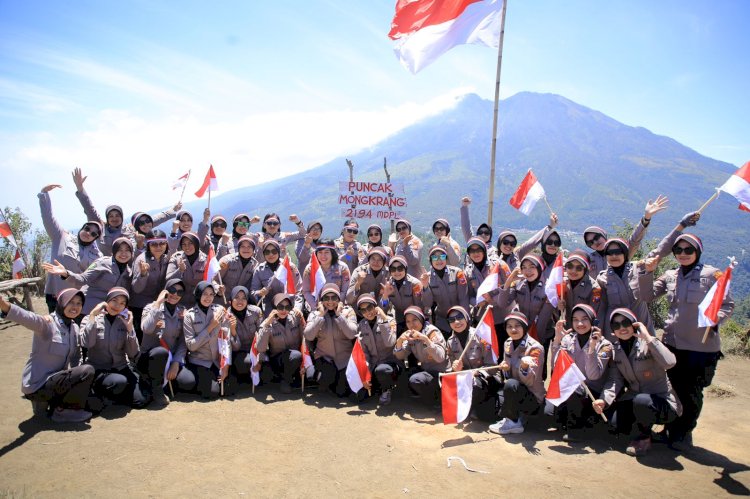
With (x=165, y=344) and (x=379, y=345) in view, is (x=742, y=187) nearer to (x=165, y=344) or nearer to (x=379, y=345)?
(x=379, y=345)

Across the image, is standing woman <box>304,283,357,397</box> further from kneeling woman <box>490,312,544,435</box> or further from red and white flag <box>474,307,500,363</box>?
kneeling woman <box>490,312,544,435</box>

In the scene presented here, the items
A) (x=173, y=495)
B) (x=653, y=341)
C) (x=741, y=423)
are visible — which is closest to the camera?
(x=173, y=495)

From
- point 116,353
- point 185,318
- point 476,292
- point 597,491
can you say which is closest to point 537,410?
point 597,491

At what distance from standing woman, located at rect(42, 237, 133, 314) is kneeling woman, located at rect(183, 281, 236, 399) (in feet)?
4.17

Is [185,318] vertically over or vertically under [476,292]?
under

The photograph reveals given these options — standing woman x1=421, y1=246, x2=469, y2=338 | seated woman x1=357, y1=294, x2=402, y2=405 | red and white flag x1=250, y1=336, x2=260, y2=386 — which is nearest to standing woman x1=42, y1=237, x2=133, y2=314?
red and white flag x1=250, y1=336, x2=260, y2=386

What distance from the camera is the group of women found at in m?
5.48

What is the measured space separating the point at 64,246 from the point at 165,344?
8.21 ft

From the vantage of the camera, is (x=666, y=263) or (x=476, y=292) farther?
(x=666, y=263)

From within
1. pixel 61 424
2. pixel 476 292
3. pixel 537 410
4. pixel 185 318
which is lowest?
pixel 61 424

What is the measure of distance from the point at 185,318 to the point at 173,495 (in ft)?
9.43

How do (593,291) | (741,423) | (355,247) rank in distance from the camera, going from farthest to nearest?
(355,247), (741,423), (593,291)

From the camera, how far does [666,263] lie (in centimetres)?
1571

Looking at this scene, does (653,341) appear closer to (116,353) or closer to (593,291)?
(593,291)
